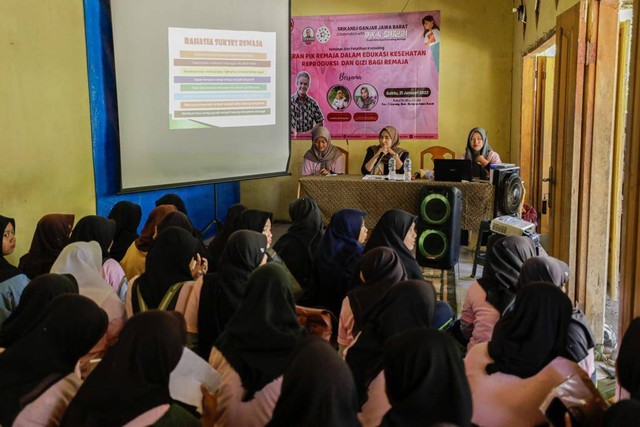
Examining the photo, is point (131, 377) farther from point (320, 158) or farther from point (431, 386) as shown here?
point (320, 158)

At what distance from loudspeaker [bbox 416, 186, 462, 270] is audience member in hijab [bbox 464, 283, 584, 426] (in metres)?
3.08

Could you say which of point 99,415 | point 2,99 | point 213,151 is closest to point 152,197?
point 213,151

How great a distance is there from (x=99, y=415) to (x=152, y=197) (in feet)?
14.4

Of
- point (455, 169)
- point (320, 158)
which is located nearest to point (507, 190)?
point (455, 169)

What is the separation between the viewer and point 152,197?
5895mm

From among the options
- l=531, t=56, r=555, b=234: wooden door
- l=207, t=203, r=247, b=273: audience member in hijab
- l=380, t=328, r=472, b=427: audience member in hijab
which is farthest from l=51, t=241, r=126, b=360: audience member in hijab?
l=531, t=56, r=555, b=234: wooden door

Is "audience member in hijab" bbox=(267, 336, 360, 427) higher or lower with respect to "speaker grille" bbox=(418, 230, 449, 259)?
higher

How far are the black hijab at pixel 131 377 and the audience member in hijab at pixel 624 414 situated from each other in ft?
3.53

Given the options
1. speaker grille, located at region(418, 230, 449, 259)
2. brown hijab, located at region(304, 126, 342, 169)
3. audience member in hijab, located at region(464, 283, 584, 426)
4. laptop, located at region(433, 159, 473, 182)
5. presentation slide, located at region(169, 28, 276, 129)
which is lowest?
speaker grille, located at region(418, 230, 449, 259)

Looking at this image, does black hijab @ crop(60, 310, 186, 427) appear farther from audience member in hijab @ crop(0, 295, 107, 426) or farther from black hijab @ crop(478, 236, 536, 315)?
black hijab @ crop(478, 236, 536, 315)

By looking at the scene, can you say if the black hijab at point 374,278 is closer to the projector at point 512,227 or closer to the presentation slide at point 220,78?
the projector at point 512,227

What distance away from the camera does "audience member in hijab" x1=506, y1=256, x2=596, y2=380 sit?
225cm

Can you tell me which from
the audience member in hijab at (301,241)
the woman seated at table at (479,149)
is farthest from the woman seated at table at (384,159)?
the audience member in hijab at (301,241)

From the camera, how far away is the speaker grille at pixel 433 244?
515cm
